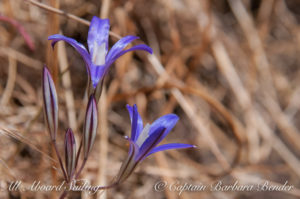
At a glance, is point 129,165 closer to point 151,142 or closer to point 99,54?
point 151,142

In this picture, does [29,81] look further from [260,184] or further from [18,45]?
[260,184]

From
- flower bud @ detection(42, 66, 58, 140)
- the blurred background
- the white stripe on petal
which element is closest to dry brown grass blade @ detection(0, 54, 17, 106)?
the blurred background

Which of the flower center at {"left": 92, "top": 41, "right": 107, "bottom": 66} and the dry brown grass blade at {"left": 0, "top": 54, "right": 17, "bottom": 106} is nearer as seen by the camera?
the flower center at {"left": 92, "top": 41, "right": 107, "bottom": 66}

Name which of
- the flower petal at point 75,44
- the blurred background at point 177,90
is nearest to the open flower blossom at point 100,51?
the flower petal at point 75,44

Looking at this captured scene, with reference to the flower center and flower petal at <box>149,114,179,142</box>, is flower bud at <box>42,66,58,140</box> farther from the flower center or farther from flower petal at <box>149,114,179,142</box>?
flower petal at <box>149,114,179,142</box>

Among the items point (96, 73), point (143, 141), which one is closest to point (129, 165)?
point (143, 141)

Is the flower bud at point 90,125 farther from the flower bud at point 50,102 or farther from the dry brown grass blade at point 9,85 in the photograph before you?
the dry brown grass blade at point 9,85
